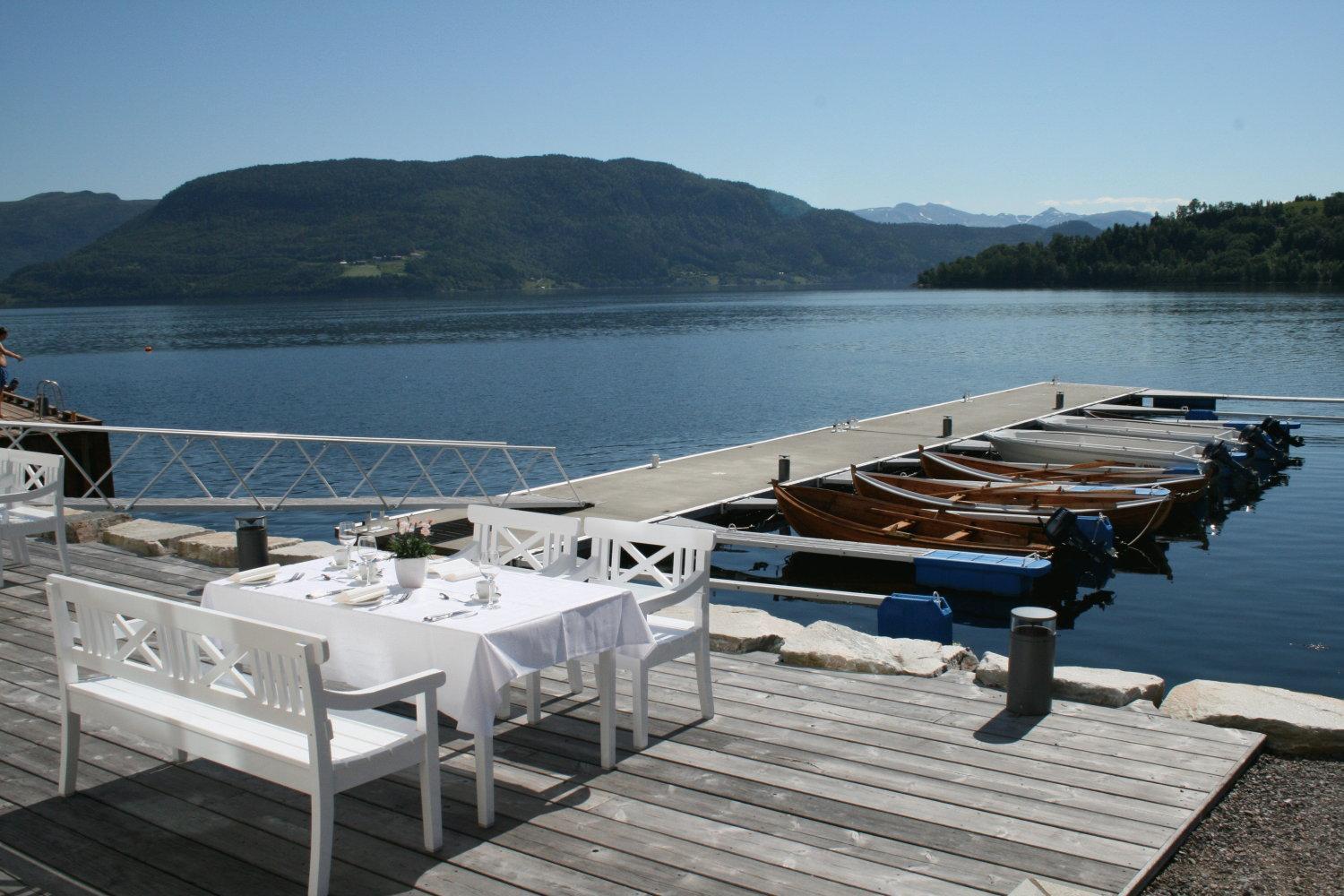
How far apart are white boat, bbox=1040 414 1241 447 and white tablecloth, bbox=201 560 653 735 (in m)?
20.1

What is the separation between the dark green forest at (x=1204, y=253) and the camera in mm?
119625

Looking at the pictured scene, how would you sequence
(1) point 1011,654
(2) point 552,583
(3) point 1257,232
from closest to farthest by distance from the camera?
(2) point 552,583 → (1) point 1011,654 → (3) point 1257,232

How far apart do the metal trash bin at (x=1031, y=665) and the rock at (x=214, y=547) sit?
561cm

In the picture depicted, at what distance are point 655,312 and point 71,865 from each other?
114695 mm

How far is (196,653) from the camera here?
3.93 metres

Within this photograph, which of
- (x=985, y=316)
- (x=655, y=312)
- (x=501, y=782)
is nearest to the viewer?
(x=501, y=782)

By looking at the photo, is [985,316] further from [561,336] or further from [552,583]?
[552,583]

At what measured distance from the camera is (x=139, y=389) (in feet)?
163

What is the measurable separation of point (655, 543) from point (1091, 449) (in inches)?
674

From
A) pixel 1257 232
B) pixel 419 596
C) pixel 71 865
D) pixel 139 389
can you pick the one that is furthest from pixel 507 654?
pixel 1257 232

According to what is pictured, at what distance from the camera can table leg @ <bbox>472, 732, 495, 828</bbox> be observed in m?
3.95

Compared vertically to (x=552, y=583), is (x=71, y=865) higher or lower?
lower

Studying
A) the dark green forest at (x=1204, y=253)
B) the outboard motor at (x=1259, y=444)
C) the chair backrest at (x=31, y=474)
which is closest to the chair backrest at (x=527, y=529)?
the chair backrest at (x=31, y=474)

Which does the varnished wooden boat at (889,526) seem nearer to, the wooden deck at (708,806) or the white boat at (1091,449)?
the white boat at (1091,449)
